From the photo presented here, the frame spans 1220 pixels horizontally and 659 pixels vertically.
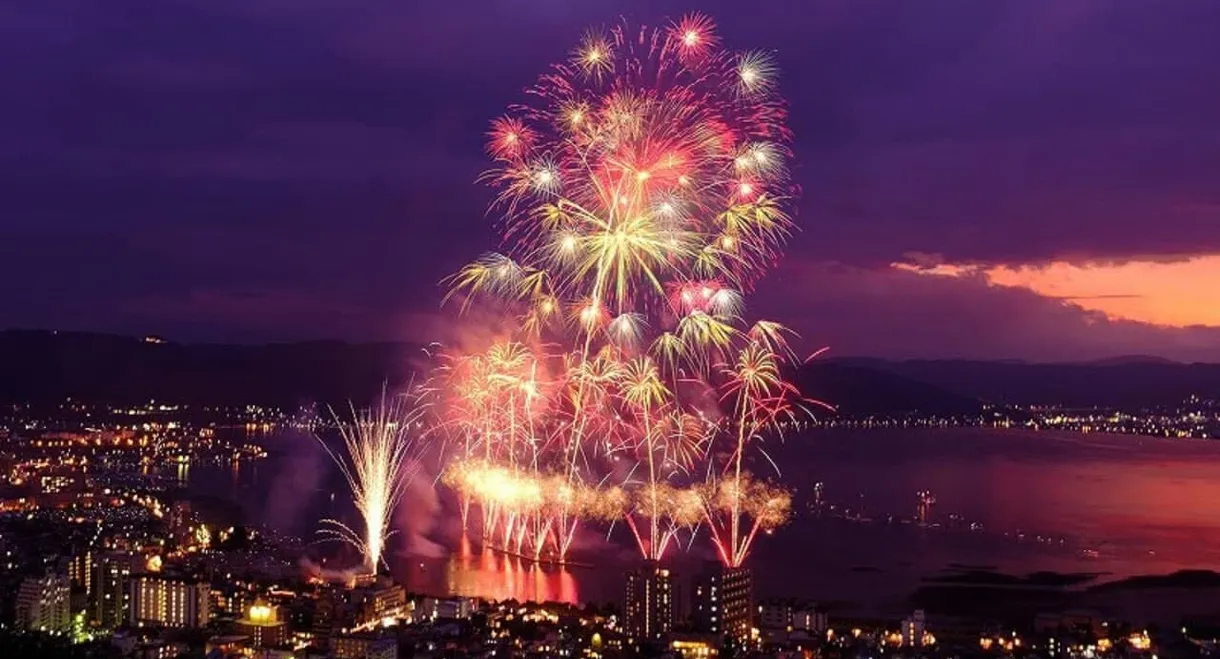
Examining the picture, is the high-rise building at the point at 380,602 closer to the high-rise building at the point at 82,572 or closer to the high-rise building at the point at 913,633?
the high-rise building at the point at 82,572

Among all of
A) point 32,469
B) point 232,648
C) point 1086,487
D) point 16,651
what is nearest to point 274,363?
point 32,469

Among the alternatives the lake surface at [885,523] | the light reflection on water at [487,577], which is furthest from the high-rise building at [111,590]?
the lake surface at [885,523]

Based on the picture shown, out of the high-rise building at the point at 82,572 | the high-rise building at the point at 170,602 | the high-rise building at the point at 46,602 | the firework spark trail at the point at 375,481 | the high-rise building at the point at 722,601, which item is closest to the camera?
the high-rise building at the point at 722,601

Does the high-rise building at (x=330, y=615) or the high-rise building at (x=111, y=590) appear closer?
the high-rise building at (x=330, y=615)

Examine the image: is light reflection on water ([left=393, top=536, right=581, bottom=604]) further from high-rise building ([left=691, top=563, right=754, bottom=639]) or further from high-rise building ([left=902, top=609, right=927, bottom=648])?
high-rise building ([left=902, top=609, right=927, bottom=648])

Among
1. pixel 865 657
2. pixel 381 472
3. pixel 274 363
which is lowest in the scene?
pixel 865 657

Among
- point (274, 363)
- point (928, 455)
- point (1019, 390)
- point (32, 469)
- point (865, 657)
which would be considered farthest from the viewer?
point (1019, 390)

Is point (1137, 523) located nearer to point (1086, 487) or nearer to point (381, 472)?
point (1086, 487)

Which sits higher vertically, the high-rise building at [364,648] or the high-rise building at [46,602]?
the high-rise building at [46,602]
